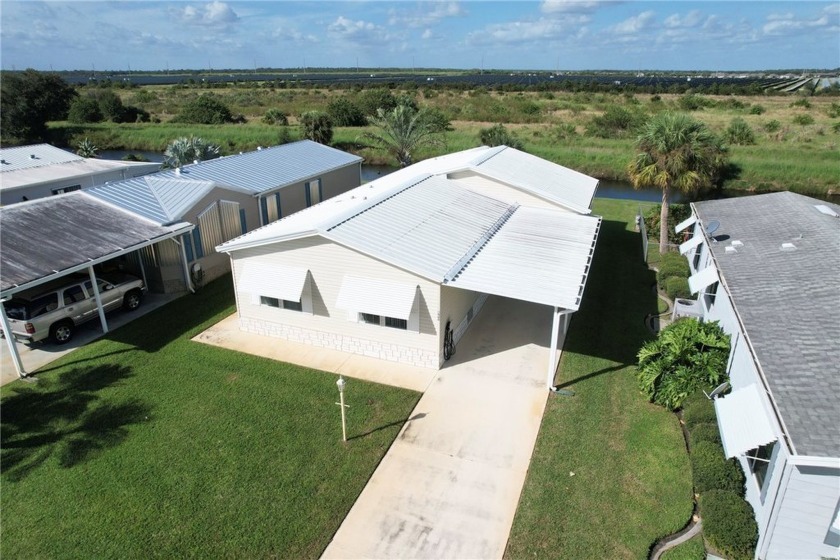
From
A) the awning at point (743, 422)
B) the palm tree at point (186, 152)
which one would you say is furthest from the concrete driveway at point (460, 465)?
the palm tree at point (186, 152)

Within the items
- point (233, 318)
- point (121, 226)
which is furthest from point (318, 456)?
point (121, 226)

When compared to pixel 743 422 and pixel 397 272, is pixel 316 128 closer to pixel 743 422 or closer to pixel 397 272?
pixel 397 272

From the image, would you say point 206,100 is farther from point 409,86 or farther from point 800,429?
point 800,429

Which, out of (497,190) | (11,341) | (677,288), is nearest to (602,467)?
(677,288)

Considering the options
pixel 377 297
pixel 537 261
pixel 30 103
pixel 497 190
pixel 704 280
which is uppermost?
→ pixel 30 103

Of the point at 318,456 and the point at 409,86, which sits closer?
the point at 318,456

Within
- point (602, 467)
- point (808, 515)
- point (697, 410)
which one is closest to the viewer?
point (808, 515)

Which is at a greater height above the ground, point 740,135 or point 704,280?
point 740,135
